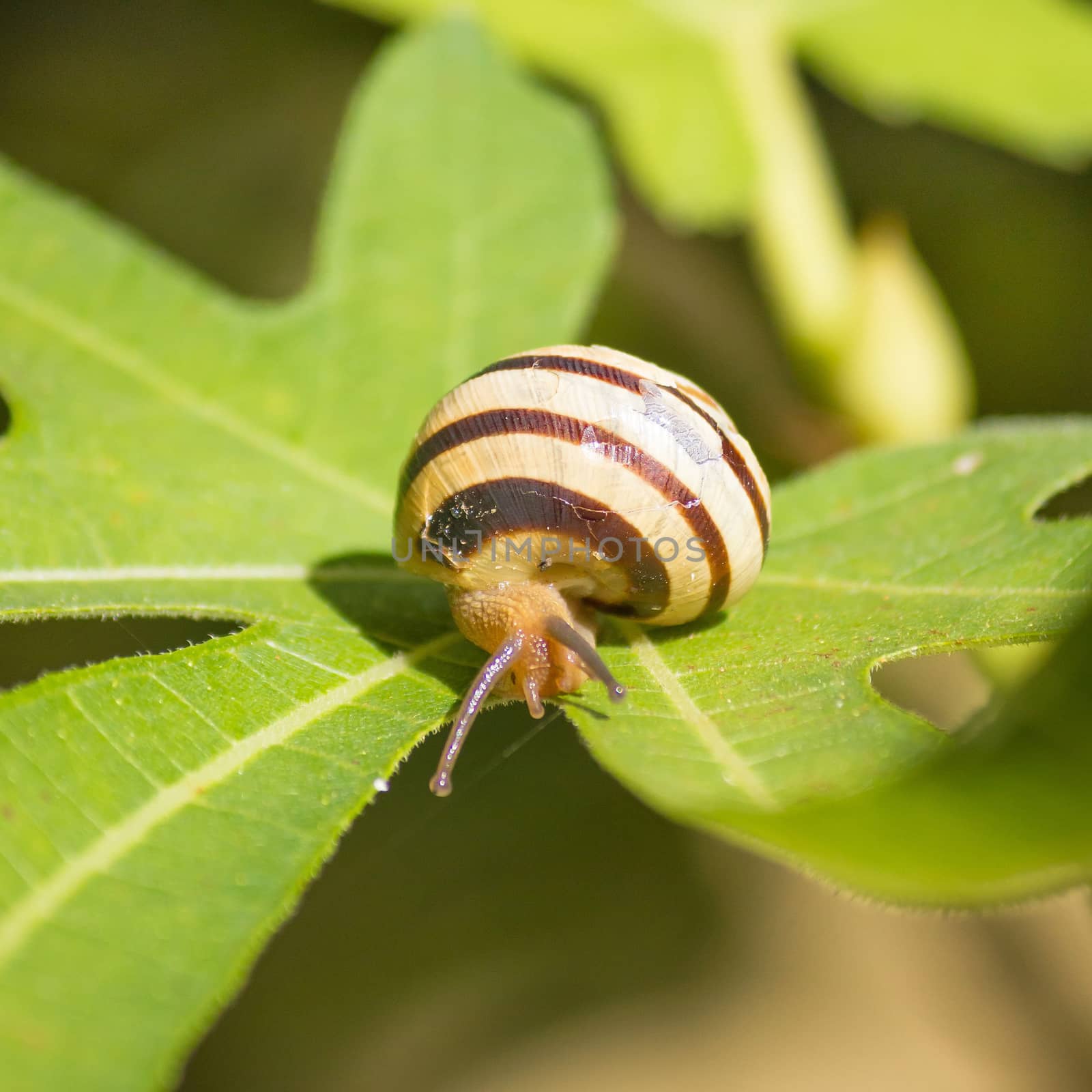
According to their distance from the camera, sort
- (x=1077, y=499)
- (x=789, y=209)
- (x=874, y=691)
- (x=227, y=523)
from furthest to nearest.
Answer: (x=1077, y=499), (x=789, y=209), (x=227, y=523), (x=874, y=691)

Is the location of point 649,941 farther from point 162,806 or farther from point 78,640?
point 162,806

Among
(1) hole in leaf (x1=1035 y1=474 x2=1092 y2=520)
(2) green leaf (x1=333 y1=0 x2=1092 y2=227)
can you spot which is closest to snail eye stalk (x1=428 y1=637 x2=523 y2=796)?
(2) green leaf (x1=333 y1=0 x2=1092 y2=227)

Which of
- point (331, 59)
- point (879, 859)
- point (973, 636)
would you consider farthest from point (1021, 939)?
point (331, 59)

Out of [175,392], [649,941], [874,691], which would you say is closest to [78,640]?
[175,392]

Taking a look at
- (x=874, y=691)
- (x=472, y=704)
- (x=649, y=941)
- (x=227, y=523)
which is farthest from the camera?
(x=649, y=941)

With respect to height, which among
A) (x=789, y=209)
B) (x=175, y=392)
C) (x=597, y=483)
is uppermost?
(x=789, y=209)

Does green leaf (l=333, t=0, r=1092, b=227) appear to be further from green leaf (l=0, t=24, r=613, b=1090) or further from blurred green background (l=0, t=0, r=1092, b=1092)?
blurred green background (l=0, t=0, r=1092, b=1092)
